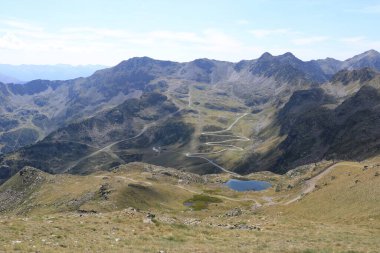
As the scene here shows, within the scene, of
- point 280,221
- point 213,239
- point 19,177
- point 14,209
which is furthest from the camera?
point 19,177

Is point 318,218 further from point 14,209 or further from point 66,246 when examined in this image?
point 14,209

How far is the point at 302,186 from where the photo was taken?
124m

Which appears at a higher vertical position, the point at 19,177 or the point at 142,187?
the point at 142,187

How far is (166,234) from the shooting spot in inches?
1598

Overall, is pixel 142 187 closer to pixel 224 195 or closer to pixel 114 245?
pixel 224 195

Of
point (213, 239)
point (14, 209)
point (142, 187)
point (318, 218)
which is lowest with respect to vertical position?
point (14, 209)

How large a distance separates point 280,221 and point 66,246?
105 feet

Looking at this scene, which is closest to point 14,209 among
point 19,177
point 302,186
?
point 19,177

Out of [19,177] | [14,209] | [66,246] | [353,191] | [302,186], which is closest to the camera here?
[66,246]

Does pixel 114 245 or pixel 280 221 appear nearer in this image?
pixel 114 245

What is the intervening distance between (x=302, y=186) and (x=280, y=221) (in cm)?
7338

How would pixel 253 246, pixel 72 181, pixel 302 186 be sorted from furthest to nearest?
pixel 72 181, pixel 302 186, pixel 253 246

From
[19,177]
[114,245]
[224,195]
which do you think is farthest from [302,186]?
[19,177]

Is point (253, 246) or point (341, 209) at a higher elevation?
point (253, 246)
